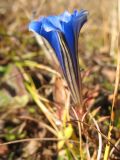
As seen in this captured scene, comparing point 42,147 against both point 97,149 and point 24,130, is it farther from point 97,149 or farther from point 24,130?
point 97,149

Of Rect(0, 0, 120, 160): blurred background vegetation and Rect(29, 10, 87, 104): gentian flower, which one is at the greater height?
Rect(29, 10, 87, 104): gentian flower

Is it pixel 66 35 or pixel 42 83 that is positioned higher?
pixel 66 35

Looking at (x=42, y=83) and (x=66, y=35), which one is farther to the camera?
(x=42, y=83)

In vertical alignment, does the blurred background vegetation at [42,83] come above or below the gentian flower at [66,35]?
below

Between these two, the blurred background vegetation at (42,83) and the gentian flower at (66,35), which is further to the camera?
the blurred background vegetation at (42,83)
